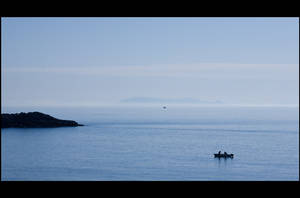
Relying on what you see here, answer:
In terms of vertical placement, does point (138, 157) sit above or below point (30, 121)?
below

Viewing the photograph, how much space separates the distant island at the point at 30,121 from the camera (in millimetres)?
37884

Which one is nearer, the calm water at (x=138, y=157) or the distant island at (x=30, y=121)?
the calm water at (x=138, y=157)

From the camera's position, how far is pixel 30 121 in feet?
126

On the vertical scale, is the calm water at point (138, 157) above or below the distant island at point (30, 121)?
below

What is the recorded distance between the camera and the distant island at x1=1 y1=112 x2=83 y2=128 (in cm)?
3788

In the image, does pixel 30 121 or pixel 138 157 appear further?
pixel 30 121

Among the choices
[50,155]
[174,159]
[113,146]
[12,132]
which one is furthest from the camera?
[12,132]
